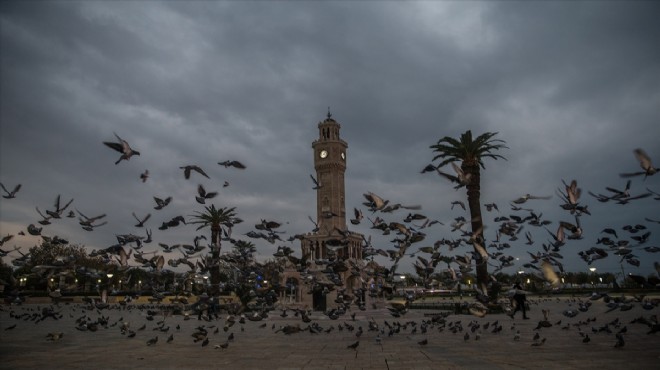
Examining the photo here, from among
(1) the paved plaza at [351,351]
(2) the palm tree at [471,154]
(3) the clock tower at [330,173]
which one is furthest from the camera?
(3) the clock tower at [330,173]

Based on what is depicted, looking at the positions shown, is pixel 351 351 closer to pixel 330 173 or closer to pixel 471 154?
pixel 471 154

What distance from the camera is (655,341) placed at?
12688 mm

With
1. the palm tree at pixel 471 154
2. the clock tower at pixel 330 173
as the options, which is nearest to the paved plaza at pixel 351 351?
the palm tree at pixel 471 154

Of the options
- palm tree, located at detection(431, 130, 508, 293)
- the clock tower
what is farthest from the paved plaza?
the clock tower

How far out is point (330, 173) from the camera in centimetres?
7756

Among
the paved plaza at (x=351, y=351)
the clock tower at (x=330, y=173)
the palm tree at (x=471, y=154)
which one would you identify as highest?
the clock tower at (x=330, y=173)

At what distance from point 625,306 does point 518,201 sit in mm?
4335

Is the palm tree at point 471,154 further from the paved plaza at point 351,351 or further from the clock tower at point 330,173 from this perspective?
the clock tower at point 330,173

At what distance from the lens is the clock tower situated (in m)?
76.4

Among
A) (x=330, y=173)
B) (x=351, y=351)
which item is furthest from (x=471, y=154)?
(x=330, y=173)

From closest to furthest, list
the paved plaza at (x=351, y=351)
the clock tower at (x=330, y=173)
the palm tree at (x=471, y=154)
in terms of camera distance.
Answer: the paved plaza at (x=351, y=351), the palm tree at (x=471, y=154), the clock tower at (x=330, y=173)

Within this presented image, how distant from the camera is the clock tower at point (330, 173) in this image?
76.4 meters

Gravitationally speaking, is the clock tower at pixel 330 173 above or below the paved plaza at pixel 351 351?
above

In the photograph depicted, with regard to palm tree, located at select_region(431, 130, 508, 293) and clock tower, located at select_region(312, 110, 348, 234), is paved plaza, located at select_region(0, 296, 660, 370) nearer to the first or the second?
palm tree, located at select_region(431, 130, 508, 293)
